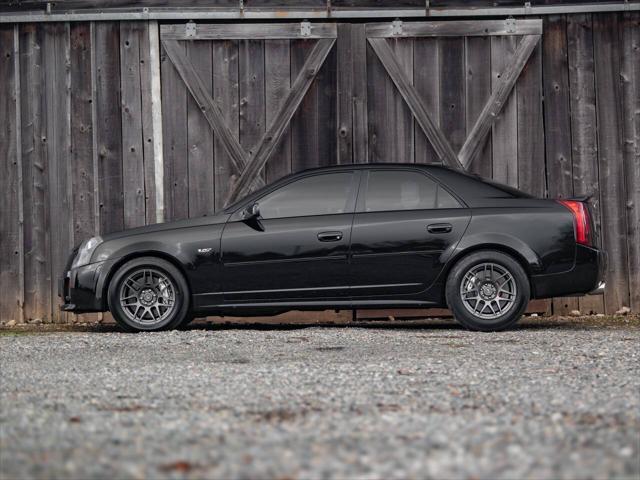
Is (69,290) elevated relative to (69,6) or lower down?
lower down

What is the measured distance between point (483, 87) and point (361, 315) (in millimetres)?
2677

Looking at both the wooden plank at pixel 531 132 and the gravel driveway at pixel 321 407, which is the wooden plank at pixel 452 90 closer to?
the wooden plank at pixel 531 132

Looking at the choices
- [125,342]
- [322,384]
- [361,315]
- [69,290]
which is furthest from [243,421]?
[361,315]

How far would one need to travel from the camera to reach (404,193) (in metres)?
9.74

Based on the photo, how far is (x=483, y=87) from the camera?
38.8 feet

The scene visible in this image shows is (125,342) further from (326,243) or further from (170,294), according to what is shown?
(326,243)

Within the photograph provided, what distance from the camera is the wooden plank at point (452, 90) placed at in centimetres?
1182

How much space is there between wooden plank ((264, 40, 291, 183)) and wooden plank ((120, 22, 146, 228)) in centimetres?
132

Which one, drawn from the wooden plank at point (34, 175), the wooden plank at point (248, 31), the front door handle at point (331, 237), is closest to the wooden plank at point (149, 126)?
the wooden plank at point (248, 31)

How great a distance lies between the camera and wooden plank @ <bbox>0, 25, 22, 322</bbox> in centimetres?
1183

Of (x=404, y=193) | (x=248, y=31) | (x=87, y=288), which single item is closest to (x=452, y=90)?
(x=248, y=31)

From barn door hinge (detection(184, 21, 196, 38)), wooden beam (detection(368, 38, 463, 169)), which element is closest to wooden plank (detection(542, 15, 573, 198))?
wooden beam (detection(368, 38, 463, 169))

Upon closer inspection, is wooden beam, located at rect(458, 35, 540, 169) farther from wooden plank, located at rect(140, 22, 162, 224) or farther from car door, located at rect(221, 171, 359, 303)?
wooden plank, located at rect(140, 22, 162, 224)

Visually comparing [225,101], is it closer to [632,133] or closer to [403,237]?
[403,237]
